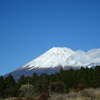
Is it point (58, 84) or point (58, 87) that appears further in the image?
point (58, 84)

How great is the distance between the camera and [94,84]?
154 feet

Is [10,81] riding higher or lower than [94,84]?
higher

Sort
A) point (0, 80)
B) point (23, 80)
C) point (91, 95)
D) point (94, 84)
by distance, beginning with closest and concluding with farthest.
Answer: point (91, 95) → point (94, 84) → point (0, 80) → point (23, 80)

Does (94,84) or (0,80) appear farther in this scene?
(0,80)

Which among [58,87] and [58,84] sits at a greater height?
[58,84]

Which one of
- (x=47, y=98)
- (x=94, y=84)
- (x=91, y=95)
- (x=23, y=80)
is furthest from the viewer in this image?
(x=23, y=80)

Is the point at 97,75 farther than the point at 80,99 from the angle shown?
Yes

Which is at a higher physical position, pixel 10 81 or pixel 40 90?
pixel 10 81

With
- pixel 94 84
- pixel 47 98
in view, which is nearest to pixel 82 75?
pixel 94 84

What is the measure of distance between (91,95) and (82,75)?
3899 centimetres

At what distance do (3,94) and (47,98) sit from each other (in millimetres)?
29365

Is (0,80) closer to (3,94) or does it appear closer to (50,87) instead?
(3,94)

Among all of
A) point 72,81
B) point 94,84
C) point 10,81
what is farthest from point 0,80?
point 94,84

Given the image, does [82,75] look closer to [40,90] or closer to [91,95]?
[40,90]
